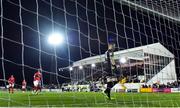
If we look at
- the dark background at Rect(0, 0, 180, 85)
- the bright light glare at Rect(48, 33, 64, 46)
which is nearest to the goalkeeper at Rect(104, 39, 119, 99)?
the dark background at Rect(0, 0, 180, 85)

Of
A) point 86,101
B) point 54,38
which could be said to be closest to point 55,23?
point 54,38

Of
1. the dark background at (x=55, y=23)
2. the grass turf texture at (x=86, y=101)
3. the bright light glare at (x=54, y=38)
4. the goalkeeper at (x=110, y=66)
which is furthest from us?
the bright light glare at (x=54, y=38)

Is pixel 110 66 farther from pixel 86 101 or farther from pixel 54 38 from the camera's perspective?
pixel 54 38

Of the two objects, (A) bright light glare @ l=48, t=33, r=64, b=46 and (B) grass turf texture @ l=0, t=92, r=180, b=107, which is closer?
(B) grass turf texture @ l=0, t=92, r=180, b=107

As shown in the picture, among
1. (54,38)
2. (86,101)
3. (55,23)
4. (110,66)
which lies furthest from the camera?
(55,23)

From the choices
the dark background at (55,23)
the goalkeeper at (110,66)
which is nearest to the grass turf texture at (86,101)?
the goalkeeper at (110,66)

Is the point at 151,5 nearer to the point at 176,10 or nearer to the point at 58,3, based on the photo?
the point at 176,10

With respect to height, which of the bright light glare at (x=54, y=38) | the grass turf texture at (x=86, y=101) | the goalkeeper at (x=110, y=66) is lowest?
the grass turf texture at (x=86, y=101)

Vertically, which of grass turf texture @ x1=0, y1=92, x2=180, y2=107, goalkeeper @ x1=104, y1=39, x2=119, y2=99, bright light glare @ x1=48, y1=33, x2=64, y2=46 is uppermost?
bright light glare @ x1=48, y1=33, x2=64, y2=46

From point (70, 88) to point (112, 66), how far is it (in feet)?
79.2

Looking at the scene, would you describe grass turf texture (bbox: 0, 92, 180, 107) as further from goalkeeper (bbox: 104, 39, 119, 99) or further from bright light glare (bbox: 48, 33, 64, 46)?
bright light glare (bbox: 48, 33, 64, 46)

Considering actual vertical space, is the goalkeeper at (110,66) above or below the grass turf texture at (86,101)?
above

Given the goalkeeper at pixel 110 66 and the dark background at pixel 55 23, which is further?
the dark background at pixel 55 23

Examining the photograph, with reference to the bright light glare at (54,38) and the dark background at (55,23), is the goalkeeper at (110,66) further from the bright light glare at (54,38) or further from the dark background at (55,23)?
the bright light glare at (54,38)
